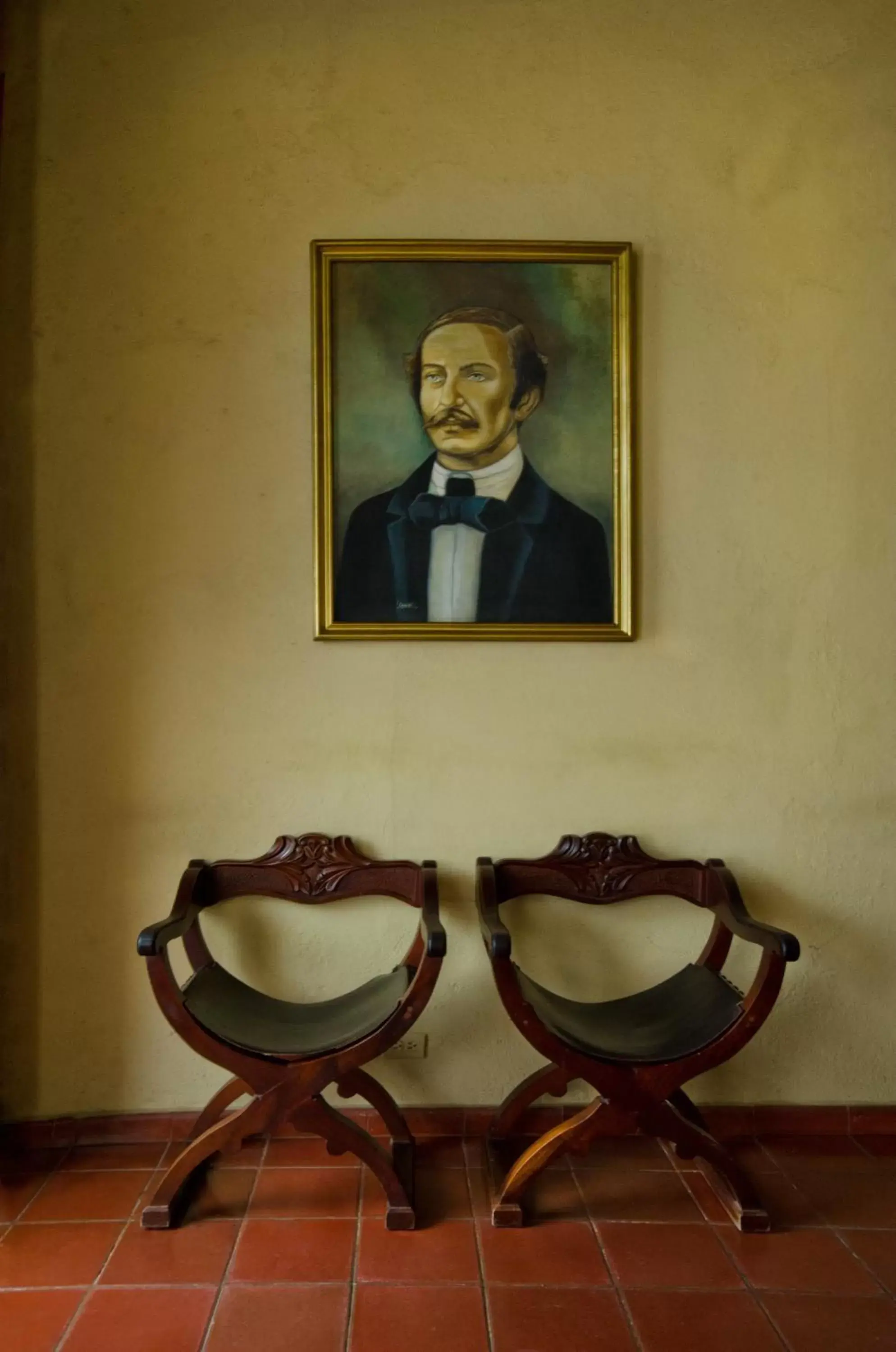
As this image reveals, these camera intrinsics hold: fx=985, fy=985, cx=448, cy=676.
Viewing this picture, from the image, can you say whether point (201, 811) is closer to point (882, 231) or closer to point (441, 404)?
point (441, 404)

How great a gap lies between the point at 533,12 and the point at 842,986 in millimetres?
2995

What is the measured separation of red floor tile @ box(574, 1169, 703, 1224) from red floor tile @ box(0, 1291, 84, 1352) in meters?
1.22

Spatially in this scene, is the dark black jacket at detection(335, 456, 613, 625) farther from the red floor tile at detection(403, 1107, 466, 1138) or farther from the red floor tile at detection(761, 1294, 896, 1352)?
the red floor tile at detection(761, 1294, 896, 1352)

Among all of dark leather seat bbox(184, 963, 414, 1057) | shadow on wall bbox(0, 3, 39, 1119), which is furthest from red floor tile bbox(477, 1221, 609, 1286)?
shadow on wall bbox(0, 3, 39, 1119)

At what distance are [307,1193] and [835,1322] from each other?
1.27 metres

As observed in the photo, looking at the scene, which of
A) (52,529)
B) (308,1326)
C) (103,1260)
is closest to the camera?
(308,1326)

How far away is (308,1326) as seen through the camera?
80.1 inches

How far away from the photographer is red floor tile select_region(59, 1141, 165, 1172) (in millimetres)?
2688

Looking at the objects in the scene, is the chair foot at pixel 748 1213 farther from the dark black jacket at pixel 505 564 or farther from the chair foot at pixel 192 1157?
the dark black jacket at pixel 505 564

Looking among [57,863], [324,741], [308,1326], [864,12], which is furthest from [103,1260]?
[864,12]

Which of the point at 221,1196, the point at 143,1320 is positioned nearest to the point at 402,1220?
the point at 221,1196

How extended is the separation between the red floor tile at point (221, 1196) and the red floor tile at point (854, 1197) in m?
1.45

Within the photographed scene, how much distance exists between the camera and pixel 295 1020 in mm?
2609

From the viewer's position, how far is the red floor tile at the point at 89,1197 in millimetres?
2447
